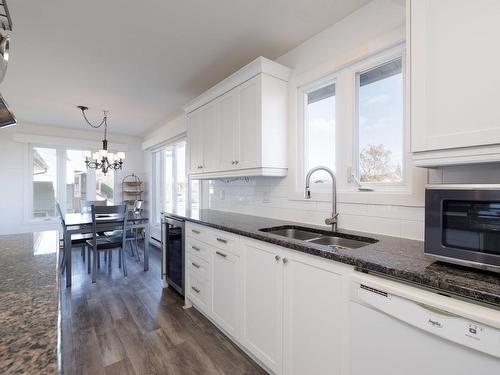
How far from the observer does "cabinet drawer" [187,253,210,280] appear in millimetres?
2217

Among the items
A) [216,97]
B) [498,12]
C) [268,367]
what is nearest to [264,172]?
[216,97]

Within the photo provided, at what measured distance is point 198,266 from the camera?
234 cm

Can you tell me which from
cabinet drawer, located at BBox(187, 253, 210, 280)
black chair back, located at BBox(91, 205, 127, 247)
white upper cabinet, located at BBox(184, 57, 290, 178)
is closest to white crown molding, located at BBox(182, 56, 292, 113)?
white upper cabinet, located at BBox(184, 57, 290, 178)

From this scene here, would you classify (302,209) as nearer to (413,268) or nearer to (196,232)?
(196,232)

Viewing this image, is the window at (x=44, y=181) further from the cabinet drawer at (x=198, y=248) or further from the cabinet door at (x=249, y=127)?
the cabinet door at (x=249, y=127)

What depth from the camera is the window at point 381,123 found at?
1655mm

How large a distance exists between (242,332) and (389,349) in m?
1.09

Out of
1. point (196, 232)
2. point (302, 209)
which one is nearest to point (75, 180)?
point (196, 232)

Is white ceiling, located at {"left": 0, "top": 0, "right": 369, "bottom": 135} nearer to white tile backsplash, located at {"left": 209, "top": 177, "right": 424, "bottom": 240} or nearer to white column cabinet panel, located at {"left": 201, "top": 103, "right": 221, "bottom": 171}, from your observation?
white column cabinet panel, located at {"left": 201, "top": 103, "right": 221, "bottom": 171}

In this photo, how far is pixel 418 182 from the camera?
1.48 metres

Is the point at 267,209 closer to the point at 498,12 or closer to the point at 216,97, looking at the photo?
the point at 216,97

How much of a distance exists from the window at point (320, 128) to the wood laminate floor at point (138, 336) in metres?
1.56

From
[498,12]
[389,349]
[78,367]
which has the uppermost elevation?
[498,12]

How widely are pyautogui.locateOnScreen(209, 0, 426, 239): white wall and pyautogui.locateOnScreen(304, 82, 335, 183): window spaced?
113 mm
